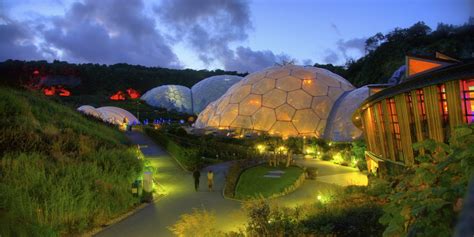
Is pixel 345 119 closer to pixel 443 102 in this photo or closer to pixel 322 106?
pixel 322 106

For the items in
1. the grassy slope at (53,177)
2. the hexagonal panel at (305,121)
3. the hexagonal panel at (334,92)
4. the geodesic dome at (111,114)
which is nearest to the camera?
the grassy slope at (53,177)

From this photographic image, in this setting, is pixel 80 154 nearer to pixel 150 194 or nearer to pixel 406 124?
pixel 150 194

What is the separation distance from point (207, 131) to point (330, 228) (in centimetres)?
3502

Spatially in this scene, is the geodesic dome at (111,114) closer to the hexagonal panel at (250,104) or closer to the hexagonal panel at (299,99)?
the hexagonal panel at (250,104)

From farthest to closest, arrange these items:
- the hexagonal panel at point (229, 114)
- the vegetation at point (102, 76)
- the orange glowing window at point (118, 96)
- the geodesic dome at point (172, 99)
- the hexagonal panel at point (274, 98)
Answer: the vegetation at point (102, 76) → the orange glowing window at point (118, 96) → the geodesic dome at point (172, 99) → the hexagonal panel at point (229, 114) → the hexagonal panel at point (274, 98)

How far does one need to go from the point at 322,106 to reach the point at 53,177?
106ft

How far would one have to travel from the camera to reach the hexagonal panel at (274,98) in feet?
137

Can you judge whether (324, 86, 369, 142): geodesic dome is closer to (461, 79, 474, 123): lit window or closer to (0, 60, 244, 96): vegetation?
(461, 79, 474, 123): lit window

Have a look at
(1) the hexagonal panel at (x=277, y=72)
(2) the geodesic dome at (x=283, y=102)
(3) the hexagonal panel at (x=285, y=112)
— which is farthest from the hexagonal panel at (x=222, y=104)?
(3) the hexagonal panel at (x=285, y=112)

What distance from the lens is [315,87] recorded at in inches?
1694

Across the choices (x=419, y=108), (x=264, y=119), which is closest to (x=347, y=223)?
(x=419, y=108)

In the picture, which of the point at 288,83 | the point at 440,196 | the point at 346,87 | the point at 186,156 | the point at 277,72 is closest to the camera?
the point at 440,196

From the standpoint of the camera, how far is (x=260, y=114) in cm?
4150

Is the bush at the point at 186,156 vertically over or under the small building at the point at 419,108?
under
